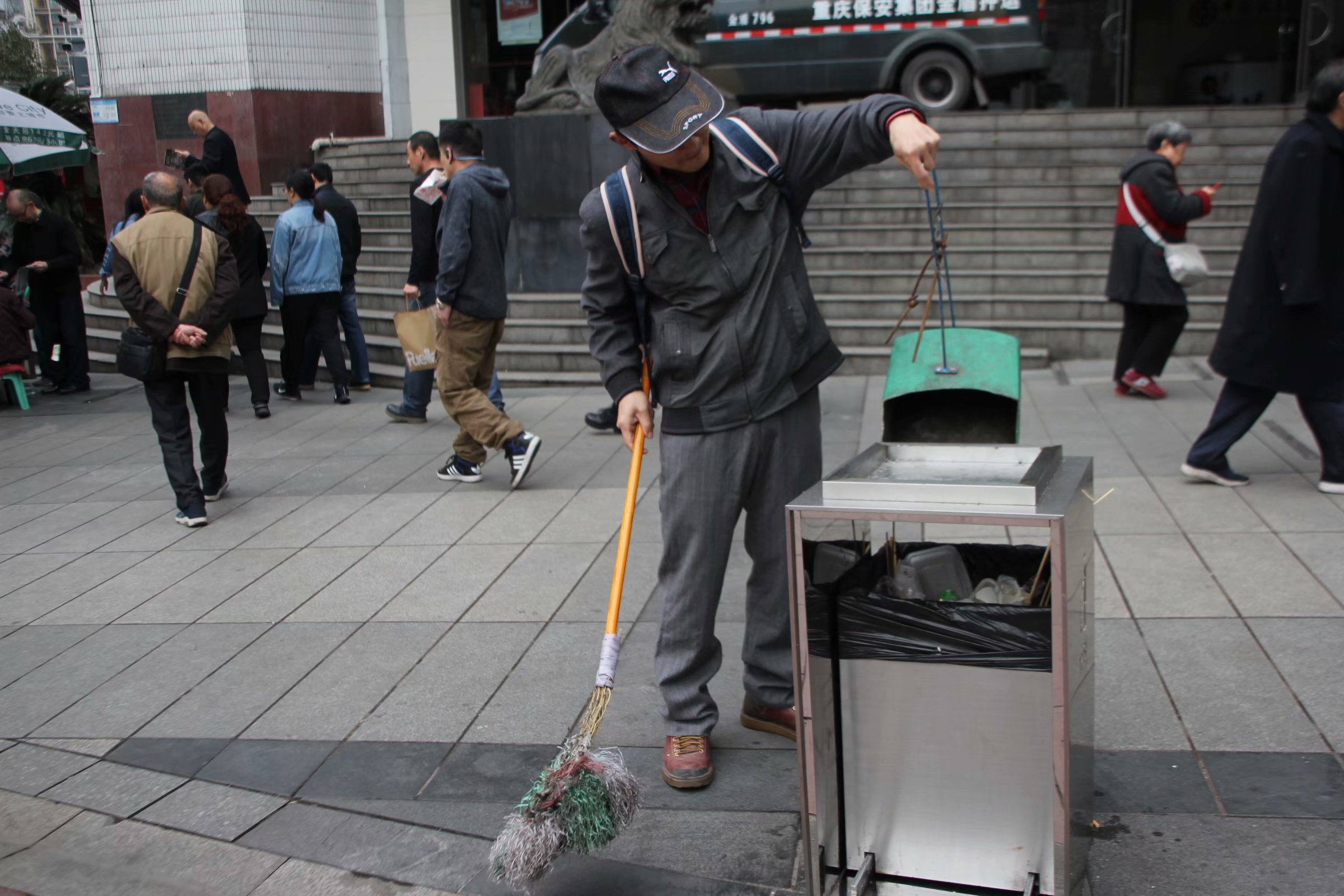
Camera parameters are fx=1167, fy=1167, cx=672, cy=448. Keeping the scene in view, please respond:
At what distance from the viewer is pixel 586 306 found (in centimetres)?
321

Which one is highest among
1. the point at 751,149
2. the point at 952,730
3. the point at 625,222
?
the point at 751,149

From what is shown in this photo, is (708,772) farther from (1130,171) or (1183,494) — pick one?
(1130,171)

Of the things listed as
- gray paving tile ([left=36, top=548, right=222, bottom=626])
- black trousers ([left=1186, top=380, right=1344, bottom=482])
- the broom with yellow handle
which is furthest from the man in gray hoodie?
the broom with yellow handle

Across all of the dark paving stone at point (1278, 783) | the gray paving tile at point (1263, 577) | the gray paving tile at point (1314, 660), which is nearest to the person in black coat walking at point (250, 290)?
the gray paving tile at point (1263, 577)

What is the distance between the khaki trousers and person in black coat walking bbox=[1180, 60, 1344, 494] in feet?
11.7

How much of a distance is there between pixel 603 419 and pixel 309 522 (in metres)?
2.14

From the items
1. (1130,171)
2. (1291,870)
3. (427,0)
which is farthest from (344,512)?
(427,0)

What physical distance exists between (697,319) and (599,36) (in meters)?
7.99

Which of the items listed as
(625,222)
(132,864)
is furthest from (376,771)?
(625,222)

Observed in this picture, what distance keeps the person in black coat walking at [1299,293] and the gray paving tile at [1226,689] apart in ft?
5.47

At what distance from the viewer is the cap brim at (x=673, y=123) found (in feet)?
9.05

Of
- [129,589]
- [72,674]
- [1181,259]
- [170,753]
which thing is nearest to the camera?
[170,753]

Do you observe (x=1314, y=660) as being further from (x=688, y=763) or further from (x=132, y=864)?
(x=132, y=864)

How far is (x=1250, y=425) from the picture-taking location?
5426 mm
